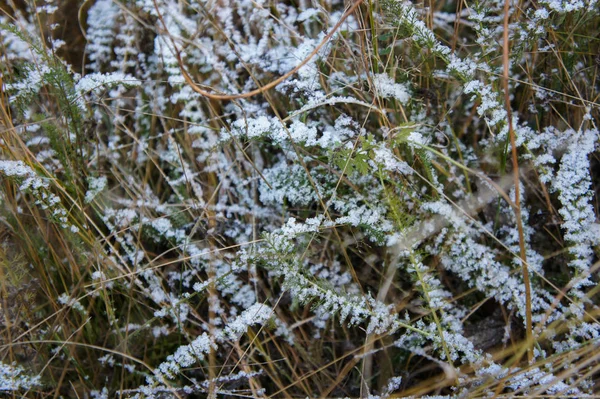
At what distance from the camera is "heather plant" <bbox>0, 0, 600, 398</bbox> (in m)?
1.00

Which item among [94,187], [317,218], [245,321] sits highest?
[94,187]

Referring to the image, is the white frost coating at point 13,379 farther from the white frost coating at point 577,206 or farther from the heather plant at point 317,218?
the white frost coating at point 577,206

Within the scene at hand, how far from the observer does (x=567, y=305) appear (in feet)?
3.51

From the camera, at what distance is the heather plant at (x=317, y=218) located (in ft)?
3.26

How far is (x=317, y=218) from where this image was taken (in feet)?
3.29

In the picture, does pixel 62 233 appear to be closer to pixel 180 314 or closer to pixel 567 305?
pixel 180 314

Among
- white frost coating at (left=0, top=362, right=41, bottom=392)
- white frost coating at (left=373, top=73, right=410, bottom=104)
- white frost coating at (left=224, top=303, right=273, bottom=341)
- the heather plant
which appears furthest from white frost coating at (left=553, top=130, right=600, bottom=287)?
white frost coating at (left=0, top=362, right=41, bottom=392)

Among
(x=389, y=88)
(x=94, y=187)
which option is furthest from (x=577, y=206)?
(x=94, y=187)

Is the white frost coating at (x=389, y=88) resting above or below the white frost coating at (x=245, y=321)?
above

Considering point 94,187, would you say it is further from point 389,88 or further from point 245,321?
point 389,88

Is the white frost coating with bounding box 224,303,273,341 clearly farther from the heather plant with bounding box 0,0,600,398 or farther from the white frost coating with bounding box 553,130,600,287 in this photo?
the white frost coating with bounding box 553,130,600,287

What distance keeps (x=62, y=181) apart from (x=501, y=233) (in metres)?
1.03

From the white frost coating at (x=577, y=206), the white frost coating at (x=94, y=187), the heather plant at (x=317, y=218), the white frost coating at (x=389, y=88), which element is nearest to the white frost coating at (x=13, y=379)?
the heather plant at (x=317, y=218)

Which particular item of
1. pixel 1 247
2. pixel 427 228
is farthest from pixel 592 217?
pixel 1 247
